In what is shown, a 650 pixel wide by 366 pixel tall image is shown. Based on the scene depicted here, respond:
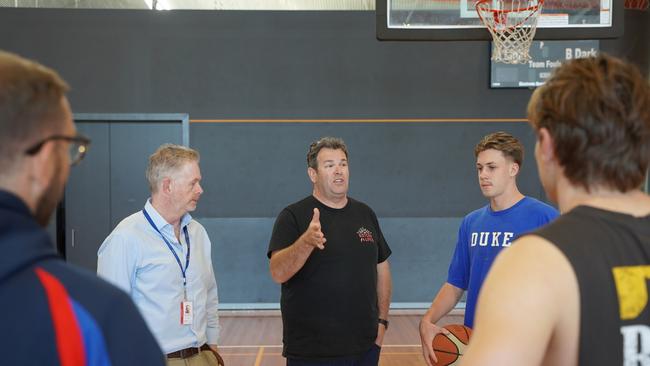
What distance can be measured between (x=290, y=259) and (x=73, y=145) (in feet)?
6.46

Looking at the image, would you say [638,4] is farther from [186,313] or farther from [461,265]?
[186,313]

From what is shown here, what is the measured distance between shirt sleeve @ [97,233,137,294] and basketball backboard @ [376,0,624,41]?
281 centimetres

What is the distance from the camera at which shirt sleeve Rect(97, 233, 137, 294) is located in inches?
98.9

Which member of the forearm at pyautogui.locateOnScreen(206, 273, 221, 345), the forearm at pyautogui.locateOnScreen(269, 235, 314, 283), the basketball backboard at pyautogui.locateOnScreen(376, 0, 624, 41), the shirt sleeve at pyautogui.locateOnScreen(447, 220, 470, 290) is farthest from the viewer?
the basketball backboard at pyautogui.locateOnScreen(376, 0, 624, 41)

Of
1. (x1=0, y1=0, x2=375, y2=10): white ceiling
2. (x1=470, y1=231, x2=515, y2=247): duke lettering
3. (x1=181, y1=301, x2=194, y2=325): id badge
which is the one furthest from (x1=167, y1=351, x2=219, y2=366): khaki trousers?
(x1=0, y1=0, x2=375, y2=10): white ceiling

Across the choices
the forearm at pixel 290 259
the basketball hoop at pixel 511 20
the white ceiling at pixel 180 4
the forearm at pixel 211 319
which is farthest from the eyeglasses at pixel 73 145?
the white ceiling at pixel 180 4

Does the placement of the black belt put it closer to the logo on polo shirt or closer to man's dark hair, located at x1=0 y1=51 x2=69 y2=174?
the logo on polo shirt

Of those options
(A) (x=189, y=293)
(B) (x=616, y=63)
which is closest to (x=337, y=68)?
(A) (x=189, y=293)

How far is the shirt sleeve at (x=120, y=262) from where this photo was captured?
2.51m

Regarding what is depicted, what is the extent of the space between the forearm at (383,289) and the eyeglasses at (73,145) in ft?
8.30

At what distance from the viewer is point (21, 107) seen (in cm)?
88

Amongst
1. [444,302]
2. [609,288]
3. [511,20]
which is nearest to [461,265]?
[444,302]

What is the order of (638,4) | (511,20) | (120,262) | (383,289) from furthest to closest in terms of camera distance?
1. (638,4)
2. (511,20)
3. (383,289)
4. (120,262)

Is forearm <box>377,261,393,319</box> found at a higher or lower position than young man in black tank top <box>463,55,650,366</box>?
lower
